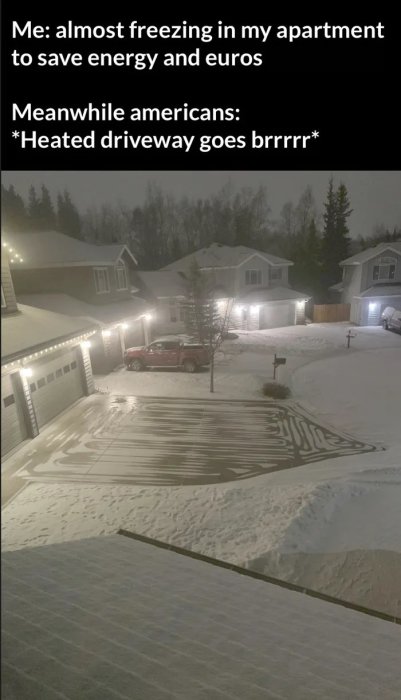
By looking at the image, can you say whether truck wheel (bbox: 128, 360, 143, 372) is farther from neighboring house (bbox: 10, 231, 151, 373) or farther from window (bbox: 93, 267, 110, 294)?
window (bbox: 93, 267, 110, 294)

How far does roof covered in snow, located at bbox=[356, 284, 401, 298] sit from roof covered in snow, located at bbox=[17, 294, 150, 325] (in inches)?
644

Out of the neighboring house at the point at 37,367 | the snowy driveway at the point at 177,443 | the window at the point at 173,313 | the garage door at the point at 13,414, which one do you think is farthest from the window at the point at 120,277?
the garage door at the point at 13,414

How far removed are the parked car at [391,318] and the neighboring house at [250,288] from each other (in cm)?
522

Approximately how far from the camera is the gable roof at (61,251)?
45.2ft

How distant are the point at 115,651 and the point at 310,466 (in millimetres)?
6281

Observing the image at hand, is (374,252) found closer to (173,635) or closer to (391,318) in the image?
(391,318)

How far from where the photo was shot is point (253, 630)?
9.84ft

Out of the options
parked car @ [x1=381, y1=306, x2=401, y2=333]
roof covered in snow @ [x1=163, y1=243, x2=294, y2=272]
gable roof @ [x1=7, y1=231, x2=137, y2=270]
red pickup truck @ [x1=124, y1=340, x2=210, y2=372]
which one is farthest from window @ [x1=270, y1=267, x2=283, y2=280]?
red pickup truck @ [x1=124, y1=340, x2=210, y2=372]

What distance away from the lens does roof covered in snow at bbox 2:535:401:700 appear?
196 centimetres

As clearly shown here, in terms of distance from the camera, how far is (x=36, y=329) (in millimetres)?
8766

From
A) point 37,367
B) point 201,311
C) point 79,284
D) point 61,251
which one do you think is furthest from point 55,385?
point 201,311

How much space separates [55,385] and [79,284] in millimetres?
5468
